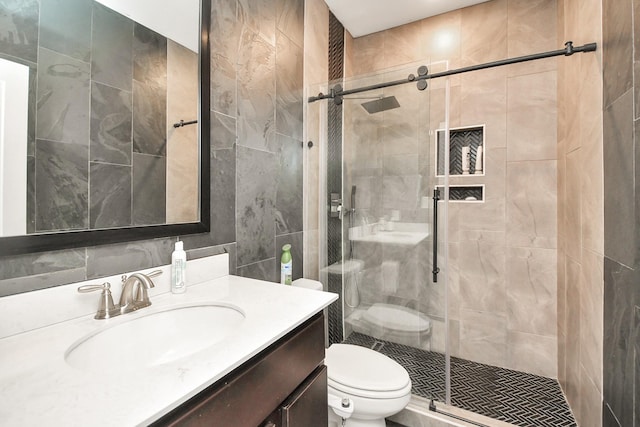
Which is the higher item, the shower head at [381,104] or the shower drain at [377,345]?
the shower head at [381,104]

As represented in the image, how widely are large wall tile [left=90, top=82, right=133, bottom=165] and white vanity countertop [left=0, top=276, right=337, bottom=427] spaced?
497 millimetres

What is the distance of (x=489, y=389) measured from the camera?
6.08ft

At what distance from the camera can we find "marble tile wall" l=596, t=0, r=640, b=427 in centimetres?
95

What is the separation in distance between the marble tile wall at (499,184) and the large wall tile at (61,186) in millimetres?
1400

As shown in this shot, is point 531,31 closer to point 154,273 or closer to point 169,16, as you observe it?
point 169,16

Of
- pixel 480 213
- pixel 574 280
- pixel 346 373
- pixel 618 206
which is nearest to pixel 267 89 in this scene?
pixel 346 373

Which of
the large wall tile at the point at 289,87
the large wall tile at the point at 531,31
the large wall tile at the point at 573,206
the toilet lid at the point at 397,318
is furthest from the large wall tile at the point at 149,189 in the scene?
the large wall tile at the point at 531,31

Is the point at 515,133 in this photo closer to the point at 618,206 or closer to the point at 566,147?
the point at 566,147

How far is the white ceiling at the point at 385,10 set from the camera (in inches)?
81.7

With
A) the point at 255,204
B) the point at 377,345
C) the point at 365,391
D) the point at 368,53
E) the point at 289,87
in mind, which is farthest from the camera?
the point at 368,53

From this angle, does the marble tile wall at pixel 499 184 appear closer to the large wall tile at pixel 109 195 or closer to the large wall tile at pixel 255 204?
the large wall tile at pixel 255 204

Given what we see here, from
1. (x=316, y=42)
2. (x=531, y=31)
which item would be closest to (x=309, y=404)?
(x=316, y=42)

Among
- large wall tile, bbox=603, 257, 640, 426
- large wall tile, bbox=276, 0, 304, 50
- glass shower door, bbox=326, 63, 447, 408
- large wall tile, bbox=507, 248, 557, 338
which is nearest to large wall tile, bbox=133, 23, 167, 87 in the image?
large wall tile, bbox=276, 0, 304, 50

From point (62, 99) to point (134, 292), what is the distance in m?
0.59
